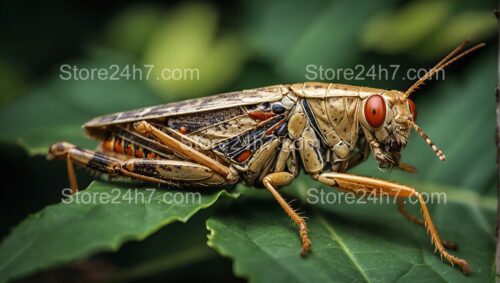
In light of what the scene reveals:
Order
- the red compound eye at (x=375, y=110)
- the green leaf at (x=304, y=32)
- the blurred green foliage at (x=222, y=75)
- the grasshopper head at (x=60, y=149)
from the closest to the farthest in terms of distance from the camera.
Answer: the red compound eye at (x=375, y=110)
the grasshopper head at (x=60, y=149)
the blurred green foliage at (x=222, y=75)
the green leaf at (x=304, y=32)

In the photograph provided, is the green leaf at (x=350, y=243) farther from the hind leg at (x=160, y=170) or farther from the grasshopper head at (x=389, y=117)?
the grasshopper head at (x=389, y=117)

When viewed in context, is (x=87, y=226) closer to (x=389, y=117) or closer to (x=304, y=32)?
(x=389, y=117)

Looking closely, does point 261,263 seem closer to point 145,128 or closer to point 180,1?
point 145,128

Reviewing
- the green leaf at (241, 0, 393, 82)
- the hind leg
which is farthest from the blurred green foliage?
the hind leg

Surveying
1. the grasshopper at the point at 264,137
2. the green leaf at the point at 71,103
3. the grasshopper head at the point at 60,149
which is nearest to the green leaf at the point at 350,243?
the grasshopper at the point at 264,137

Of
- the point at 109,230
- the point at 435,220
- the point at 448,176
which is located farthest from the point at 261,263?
the point at 448,176

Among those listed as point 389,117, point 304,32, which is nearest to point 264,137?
point 389,117
